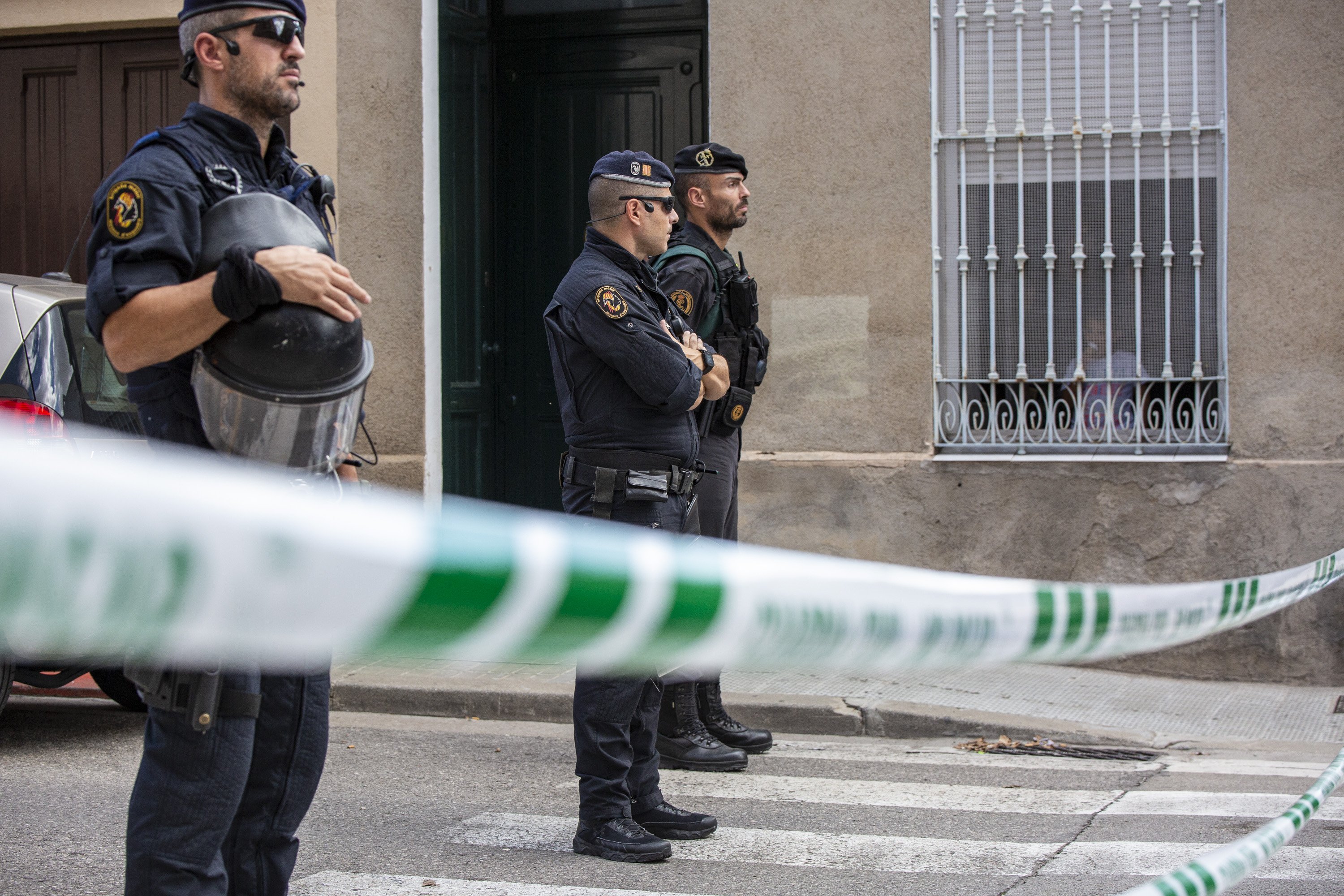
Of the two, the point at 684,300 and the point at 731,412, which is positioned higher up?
the point at 684,300

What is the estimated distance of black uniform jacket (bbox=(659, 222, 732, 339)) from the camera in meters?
5.04

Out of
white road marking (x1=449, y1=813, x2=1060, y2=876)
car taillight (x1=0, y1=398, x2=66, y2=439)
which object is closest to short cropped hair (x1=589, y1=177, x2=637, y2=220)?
white road marking (x1=449, y1=813, x2=1060, y2=876)

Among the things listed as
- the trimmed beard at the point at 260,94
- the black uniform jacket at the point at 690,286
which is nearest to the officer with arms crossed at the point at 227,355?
the trimmed beard at the point at 260,94

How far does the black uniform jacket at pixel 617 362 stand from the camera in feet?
13.5

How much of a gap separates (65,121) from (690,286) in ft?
21.1

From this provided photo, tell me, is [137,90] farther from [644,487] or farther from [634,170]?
[644,487]

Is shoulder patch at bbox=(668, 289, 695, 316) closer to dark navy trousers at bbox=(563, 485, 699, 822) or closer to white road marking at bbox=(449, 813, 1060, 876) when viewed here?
dark navy trousers at bbox=(563, 485, 699, 822)

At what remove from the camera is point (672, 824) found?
14.1 feet

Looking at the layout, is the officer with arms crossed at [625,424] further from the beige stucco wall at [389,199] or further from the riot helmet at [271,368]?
the beige stucco wall at [389,199]

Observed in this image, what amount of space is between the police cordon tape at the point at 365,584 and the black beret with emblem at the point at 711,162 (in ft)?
14.0

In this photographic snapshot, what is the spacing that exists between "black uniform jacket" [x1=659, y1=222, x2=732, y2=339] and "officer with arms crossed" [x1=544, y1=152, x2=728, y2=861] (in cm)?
57

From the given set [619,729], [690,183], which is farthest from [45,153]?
[619,729]

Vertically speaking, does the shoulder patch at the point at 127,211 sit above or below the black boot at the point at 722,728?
above

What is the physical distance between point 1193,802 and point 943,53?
179 inches
